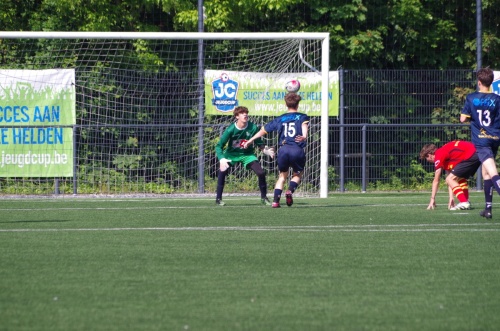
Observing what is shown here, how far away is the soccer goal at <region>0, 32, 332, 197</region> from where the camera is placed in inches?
731

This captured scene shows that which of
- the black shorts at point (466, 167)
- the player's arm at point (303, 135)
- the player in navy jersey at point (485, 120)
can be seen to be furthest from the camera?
the player's arm at point (303, 135)

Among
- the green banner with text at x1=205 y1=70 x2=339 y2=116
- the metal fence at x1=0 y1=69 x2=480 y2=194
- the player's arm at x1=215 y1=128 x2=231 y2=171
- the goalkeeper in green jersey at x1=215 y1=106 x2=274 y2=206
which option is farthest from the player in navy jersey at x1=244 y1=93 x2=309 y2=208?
the metal fence at x1=0 y1=69 x2=480 y2=194

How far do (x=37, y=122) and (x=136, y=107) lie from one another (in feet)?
6.55

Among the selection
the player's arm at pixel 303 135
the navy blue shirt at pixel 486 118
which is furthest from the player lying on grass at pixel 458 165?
the player's arm at pixel 303 135

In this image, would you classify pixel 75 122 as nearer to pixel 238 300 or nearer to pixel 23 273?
pixel 23 273

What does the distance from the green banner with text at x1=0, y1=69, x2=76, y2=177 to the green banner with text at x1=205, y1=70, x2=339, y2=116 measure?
272cm

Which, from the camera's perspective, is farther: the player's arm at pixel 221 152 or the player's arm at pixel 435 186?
the player's arm at pixel 221 152

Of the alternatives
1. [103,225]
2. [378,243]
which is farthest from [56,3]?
[378,243]

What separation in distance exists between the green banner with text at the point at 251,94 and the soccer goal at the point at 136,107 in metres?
0.02

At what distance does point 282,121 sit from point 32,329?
898 cm

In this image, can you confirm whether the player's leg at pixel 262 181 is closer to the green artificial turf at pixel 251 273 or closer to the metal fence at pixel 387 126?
the green artificial turf at pixel 251 273

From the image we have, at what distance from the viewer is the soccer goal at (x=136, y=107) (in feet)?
61.0

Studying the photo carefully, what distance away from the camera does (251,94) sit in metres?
19.3

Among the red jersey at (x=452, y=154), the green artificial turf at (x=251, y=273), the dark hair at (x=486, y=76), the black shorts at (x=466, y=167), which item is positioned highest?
the dark hair at (x=486, y=76)
